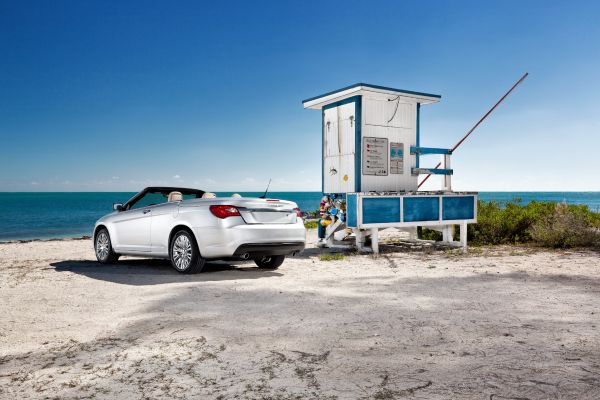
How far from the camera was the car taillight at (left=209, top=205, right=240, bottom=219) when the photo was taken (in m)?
8.56

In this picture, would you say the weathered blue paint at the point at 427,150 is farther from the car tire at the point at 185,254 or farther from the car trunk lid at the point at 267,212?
the car tire at the point at 185,254

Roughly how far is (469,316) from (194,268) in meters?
4.95

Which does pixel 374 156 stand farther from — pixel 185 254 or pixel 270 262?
pixel 185 254

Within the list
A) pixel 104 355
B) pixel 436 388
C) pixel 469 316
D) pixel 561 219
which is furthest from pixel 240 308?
pixel 561 219

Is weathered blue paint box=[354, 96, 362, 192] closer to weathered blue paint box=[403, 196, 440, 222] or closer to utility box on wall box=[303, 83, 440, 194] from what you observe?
utility box on wall box=[303, 83, 440, 194]

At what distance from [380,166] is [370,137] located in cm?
80

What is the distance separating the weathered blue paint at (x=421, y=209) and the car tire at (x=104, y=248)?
22.6ft

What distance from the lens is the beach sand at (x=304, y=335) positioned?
11.9 feet

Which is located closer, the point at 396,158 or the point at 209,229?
the point at 209,229

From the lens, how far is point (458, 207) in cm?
1395

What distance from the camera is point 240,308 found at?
6.20 m

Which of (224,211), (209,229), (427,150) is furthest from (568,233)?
(209,229)

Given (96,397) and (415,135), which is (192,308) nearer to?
(96,397)

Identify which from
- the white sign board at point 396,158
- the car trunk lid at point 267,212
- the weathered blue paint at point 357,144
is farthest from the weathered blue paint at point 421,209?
the car trunk lid at point 267,212
